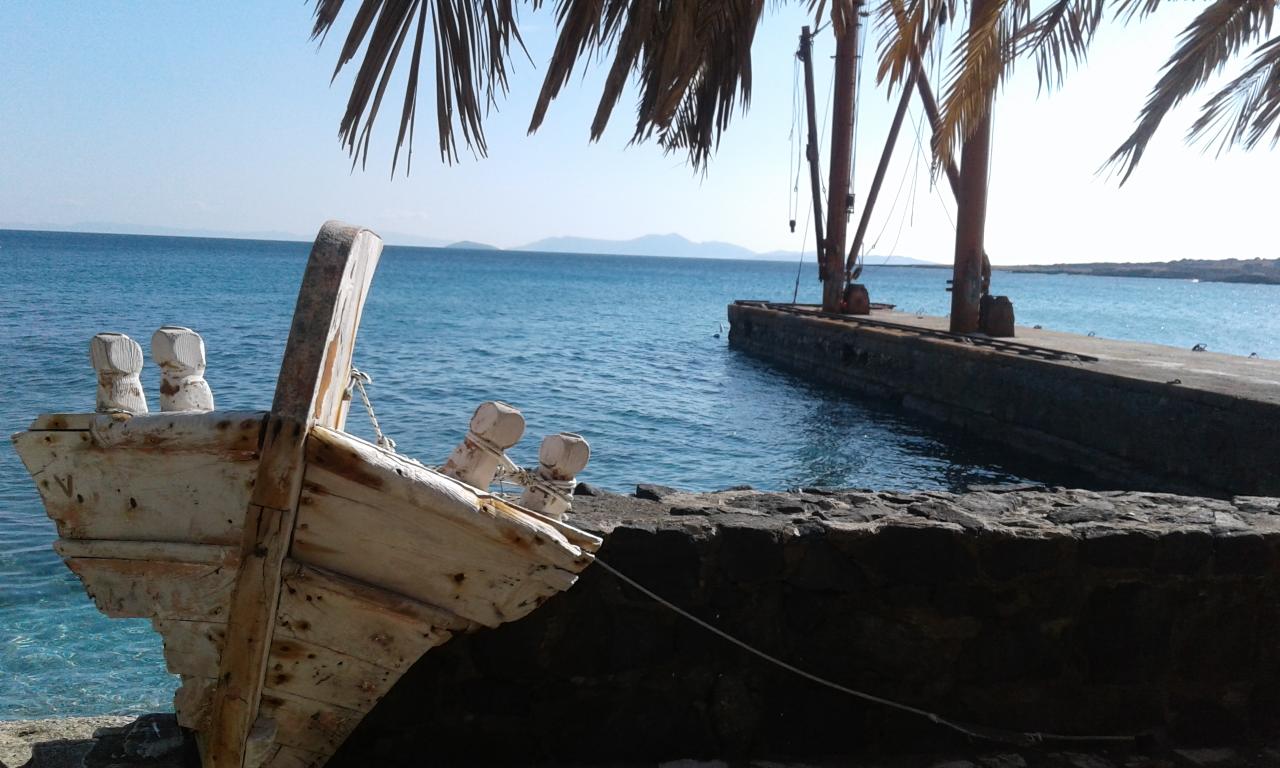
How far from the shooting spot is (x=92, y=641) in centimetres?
659

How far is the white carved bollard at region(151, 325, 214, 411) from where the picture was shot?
268 centimetres

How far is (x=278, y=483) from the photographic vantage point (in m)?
2.44

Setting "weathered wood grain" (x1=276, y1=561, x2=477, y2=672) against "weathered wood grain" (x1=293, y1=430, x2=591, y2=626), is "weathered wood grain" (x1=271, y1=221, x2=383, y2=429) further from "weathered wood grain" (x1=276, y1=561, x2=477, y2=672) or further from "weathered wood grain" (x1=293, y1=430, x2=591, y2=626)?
"weathered wood grain" (x1=276, y1=561, x2=477, y2=672)

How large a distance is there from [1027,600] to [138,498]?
299 cm

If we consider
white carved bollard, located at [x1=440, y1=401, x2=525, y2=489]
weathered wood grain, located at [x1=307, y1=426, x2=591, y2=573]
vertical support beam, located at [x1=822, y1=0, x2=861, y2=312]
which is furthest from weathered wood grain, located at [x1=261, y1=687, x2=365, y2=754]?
vertical support beam, located at [x1=822, y1=0, x2=861, y2=312]

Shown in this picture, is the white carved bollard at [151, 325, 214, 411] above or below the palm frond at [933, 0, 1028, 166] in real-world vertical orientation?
below

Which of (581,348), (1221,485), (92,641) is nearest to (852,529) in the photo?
(92,641)

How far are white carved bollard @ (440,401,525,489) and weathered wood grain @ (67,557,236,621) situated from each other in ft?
2.40

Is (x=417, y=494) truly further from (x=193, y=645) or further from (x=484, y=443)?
(x=193, y=645)

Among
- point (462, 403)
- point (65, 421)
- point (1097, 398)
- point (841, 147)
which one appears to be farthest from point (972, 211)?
point (65, 421)

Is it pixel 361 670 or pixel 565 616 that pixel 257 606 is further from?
pixel 565 616

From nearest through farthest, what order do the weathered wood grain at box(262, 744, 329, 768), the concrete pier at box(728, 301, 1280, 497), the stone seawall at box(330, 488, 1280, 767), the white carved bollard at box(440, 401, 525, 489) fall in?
the weathered wood grain at box(262, 744, 329, 768) < the white carved bollard at box(440, 401, 525, 489) < the stone seawall at box(330, 488, 1280, 767) < the concrete pier at box(728, 301, 1280, 497)

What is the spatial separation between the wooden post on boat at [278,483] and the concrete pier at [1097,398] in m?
9.17

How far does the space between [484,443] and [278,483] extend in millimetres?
709
